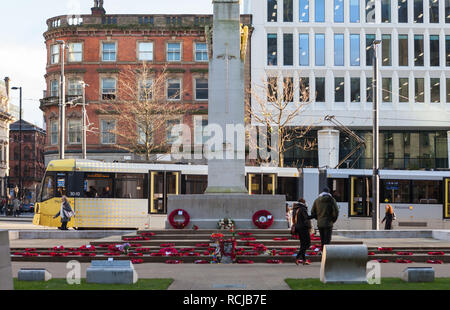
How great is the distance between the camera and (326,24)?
5228cm

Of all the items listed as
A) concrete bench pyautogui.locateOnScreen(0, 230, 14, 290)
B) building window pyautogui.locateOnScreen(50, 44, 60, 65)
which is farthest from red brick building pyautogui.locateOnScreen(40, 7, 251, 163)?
concrete bench pyautogui.locateOnScreen(0, 230, 14, 290)

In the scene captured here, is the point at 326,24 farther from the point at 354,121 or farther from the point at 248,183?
the point at 248,183

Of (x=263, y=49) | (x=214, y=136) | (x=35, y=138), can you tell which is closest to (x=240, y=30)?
(x=214, y=136)

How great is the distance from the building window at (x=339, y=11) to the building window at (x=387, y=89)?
5.79m

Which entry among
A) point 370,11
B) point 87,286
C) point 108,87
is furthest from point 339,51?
point 87,286

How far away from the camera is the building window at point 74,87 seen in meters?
52.1

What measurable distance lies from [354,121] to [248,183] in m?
21.1

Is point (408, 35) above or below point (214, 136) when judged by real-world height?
above

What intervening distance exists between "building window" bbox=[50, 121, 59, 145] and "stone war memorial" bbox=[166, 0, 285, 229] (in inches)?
1259

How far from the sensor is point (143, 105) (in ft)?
155

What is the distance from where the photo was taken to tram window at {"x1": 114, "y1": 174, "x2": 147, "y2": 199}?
31.3m

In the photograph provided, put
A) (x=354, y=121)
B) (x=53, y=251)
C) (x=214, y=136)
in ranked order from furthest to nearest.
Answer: (x=354, y=121), (x=214, y=136), (x=53, y=251)

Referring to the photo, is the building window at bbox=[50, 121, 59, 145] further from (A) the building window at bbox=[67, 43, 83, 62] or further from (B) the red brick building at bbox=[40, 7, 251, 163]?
(A) the building window at bbox=[67, 43, 83, 62]

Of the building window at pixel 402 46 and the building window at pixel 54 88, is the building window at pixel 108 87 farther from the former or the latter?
the building window at pixel 402 46
